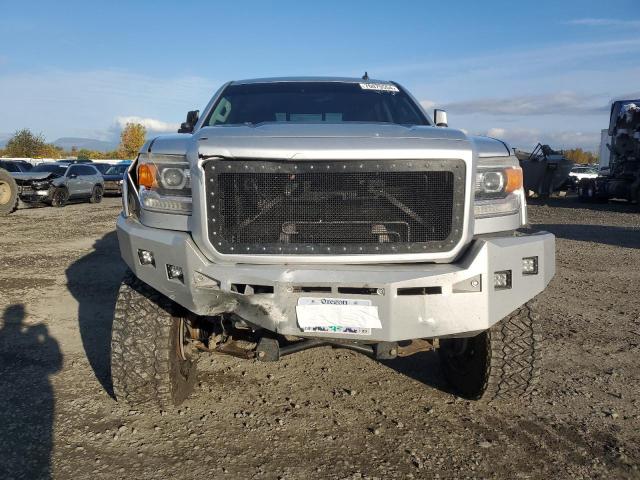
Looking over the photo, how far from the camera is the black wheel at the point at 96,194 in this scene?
73.4ft

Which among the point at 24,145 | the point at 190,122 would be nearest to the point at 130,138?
the point at 24,145

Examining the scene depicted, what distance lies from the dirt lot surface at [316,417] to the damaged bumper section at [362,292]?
74cm

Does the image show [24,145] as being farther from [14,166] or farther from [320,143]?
[320,143]

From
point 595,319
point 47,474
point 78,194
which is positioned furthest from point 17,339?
point 78,194

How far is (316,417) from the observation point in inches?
140

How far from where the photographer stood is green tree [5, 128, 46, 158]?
6444 cm

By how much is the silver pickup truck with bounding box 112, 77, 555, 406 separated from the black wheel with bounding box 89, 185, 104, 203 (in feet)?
68.0

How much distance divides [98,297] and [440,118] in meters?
4.21

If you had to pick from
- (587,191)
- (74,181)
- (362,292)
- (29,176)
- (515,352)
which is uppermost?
(29,176)

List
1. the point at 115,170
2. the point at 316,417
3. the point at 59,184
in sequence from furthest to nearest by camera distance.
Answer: the point at 115,170
the point at 59,184
the point at 316,417

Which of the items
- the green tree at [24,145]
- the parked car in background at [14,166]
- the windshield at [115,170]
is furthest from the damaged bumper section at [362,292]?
the green tree at [24,145]

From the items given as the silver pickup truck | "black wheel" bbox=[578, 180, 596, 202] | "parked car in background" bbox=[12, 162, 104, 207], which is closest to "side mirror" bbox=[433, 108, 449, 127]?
the silver pickup truck

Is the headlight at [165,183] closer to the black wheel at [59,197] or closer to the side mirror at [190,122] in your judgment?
the side mirror at [190,122]

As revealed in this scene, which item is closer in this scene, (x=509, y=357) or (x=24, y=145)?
(x=509, y=357)
